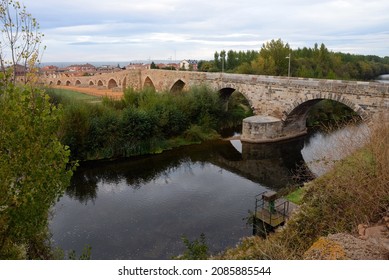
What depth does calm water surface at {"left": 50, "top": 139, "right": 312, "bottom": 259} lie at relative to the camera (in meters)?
10.4

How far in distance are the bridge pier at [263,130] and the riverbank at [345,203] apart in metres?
14.1

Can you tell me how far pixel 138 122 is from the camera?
19516mm

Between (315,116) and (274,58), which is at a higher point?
(274,58)

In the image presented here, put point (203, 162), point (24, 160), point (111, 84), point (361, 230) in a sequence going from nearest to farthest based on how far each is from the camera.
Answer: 1. point (24, 160)
2. point (361, 230)
3. point (203, 162)
4. point (111, 84)

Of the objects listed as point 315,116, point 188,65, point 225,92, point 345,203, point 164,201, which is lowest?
point 164,201

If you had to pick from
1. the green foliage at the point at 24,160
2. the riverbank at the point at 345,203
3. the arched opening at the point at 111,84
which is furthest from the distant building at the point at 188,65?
the green foliage at the point at 24,160

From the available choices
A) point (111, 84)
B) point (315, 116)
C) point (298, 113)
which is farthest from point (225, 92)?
point (111, 84)

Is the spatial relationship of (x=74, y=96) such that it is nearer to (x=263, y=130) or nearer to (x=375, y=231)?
(x=263, y=130)

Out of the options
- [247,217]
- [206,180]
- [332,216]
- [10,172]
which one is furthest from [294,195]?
[10,172]

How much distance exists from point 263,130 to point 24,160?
62.8 ft

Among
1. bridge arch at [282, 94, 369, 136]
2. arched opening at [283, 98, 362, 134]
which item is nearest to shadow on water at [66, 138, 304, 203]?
bridge arch at [282, 94, 369, 136]

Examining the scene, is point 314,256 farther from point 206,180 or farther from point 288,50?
point 288,50

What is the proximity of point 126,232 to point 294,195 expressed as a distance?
6.39m

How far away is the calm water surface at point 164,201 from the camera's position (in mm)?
10359
